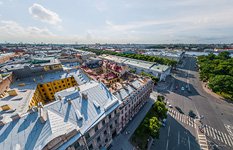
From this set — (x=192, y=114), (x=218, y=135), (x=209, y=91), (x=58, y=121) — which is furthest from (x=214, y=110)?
(x=58, y=121)

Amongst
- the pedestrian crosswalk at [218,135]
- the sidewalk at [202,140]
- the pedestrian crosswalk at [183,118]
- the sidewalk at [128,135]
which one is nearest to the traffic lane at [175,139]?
the sidewalk at [202,140]

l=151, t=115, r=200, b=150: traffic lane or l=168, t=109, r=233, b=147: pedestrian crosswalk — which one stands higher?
l=168, t=109, r=233, b=147: pedestrian crosswalk

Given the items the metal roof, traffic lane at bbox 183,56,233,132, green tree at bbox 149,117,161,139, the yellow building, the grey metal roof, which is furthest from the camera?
the yellow building

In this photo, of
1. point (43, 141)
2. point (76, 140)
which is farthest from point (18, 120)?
point (76, 140)

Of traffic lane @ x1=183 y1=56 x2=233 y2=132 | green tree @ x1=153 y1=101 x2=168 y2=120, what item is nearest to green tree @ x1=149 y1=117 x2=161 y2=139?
green tree @ x1=153 y1=101 x2=168 y2=120

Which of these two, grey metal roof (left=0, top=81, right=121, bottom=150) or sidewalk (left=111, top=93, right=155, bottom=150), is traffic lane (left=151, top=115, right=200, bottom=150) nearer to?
sidewalk (left=111, top=93, right=155, bottom=150)

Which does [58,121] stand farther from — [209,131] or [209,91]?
[209,91]
